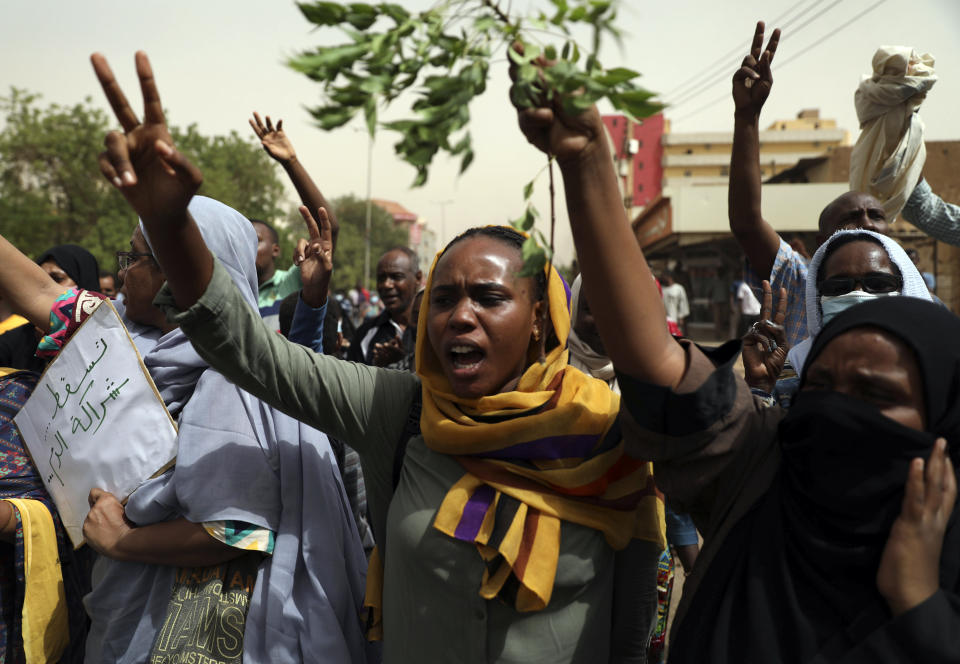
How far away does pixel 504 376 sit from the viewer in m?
1.89

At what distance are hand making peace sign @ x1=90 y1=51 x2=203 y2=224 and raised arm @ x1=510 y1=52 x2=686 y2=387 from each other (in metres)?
0.73

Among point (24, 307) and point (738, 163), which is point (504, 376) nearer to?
point (738, 163)

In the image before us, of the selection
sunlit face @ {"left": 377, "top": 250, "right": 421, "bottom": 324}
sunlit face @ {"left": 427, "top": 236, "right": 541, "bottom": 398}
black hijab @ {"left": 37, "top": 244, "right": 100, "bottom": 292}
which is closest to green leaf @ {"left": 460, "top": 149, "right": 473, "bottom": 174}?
sunlit face @ {"left": 427, "top": 236, "right": 541, "bottom": 398}

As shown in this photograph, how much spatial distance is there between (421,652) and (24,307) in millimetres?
1863

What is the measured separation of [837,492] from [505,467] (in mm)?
721

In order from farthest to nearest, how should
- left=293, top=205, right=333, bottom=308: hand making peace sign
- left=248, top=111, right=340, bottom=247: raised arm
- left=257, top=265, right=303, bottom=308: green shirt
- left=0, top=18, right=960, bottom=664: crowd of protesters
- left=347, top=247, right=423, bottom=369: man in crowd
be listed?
1. left=347, top=247, right=423, bottom=369: man in crowd
2. left=257, top=265, right=303, bottom=308: green shirt
3. left=248, top=111, right=340, bottom=247: raised arm
4. left=293, top=205, right=333, bottom=308: hand making peace sign
5. left=0, top=18, right=960, bottom=664: crowd of protesters

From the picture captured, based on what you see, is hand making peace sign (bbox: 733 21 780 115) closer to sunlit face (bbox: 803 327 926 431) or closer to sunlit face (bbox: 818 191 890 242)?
sunlit face (bbox: 818 191 890 242)

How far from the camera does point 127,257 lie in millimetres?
2277

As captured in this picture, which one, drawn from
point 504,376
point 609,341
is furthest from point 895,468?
point 504,376

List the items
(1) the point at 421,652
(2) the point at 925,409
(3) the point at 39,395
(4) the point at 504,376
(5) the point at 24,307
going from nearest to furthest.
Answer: (2) the point at 925,409, (1) the point at 421,652, (4) the point at 504,376, (3) the point at 39,395, (5) the point at 24,307

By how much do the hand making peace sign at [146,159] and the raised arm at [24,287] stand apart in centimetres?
129

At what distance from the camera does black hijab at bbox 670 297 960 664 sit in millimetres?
1354

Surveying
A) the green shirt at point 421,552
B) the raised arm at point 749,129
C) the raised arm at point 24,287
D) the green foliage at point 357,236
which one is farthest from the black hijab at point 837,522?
the green foliage at point 357,236

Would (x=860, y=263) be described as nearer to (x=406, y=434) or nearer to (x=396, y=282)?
(x=406, y=434)
